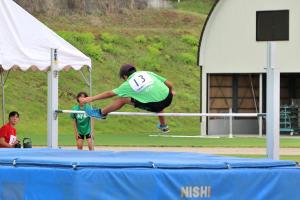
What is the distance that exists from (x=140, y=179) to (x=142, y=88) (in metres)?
3.93

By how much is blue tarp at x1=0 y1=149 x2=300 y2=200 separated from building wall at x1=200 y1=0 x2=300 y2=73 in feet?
95.4

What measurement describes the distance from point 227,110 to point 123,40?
56.9 ft

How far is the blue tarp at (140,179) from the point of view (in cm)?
1009

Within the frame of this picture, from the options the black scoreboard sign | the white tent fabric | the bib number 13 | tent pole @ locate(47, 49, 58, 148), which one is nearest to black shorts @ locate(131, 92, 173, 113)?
the bib number 13

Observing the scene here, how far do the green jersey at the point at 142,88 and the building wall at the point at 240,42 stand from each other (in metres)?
25.8

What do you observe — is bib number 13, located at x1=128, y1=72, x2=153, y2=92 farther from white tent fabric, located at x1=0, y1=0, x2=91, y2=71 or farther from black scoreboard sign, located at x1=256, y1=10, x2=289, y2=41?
white tent fabric, located at x1=0, y1=0, x2=91, y2=71

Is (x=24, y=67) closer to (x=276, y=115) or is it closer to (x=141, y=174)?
(x=276, y=115)

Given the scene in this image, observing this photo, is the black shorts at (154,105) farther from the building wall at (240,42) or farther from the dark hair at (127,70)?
the building wall at (240,42)

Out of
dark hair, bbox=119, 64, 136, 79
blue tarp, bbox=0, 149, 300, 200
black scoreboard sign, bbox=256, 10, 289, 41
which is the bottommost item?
blue tarp, bbox=0, 149, 300, 200

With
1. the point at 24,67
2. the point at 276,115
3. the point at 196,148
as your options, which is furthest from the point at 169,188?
the point at 196,148

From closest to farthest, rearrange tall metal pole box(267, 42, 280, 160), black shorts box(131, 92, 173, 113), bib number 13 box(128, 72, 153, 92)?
tall metal pole box(267, 42, 280, 160), bib number 13 box(128, 72, 153, 92), black shorts box(131, 92, 173, 113)

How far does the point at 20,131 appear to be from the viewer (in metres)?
42.3

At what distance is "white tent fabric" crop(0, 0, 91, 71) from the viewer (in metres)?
20.3

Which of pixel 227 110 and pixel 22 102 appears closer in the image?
pixel 227 110
